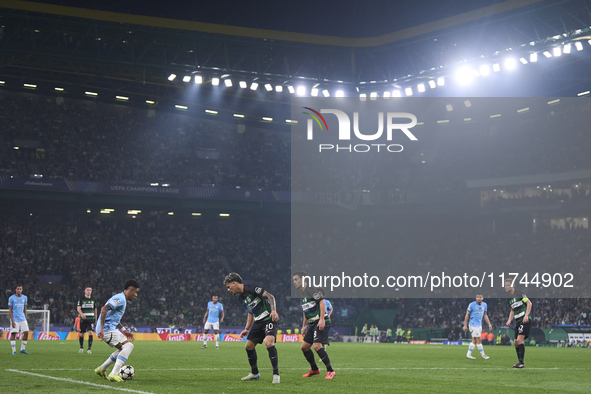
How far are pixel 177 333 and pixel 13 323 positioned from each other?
23558 mm

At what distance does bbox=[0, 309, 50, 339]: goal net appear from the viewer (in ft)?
131

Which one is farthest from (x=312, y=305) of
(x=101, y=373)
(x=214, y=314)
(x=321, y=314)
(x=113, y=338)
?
(x=214, y=314)

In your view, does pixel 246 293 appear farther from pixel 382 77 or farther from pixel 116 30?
pixel 382 77

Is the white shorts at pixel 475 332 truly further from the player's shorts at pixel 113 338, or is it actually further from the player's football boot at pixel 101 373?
the player's shorts at pixel 113 338

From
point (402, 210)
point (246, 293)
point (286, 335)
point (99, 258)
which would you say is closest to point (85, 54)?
point (99, 258)

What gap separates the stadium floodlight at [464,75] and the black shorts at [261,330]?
37.0 m

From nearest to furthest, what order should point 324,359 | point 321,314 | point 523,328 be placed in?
point 321,314
point 324,359
point 523,328

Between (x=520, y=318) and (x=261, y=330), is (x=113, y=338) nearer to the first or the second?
(x=261, y=330)

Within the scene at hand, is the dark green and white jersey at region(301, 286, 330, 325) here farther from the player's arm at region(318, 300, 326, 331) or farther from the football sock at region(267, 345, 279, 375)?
the football sock at region(267, 345, 279, 375)

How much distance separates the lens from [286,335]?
4947 centimetres

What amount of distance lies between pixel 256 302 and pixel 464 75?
37.3 m

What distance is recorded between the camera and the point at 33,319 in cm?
4075

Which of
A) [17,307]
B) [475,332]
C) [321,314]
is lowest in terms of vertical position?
[475,332]

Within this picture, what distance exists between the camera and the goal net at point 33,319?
39.8m
